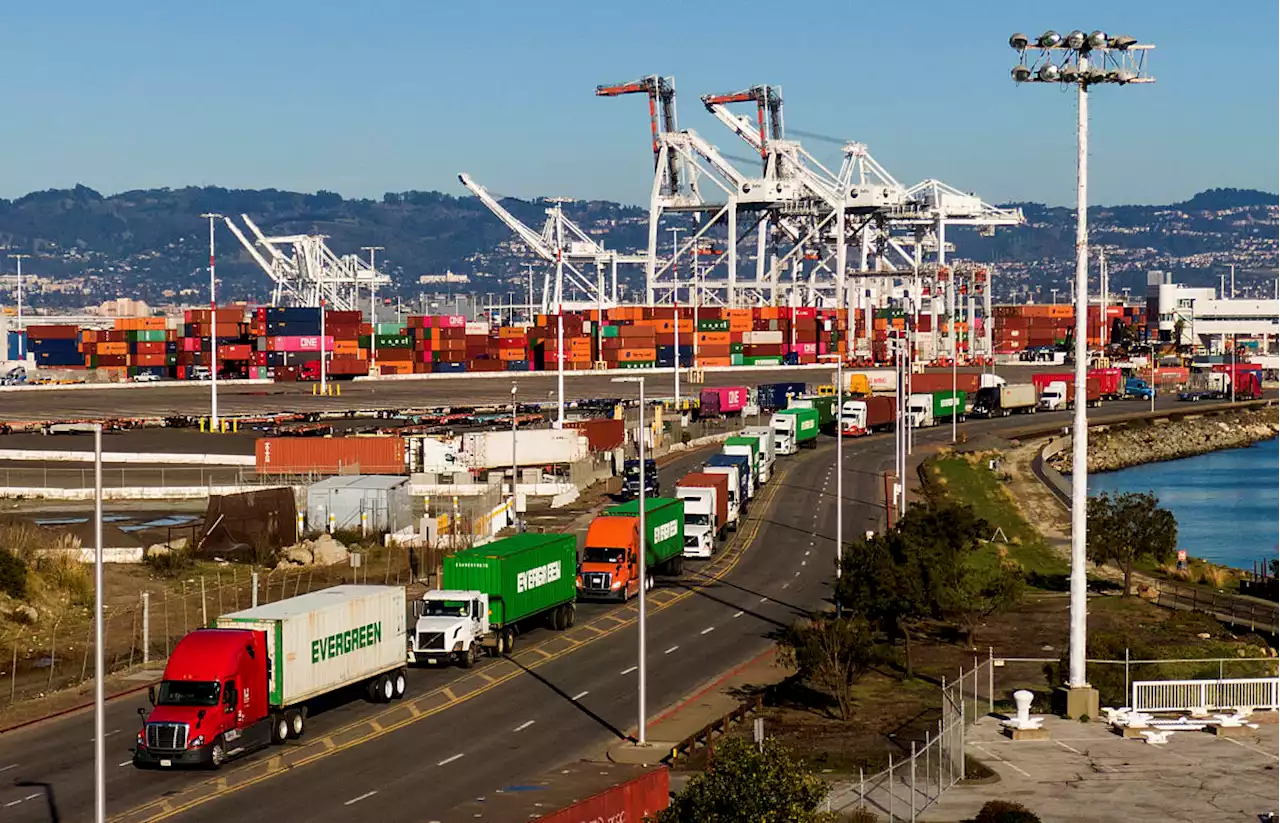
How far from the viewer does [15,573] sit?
5269 cm

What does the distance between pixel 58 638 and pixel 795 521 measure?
35.0 m

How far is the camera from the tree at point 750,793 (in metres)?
20.5

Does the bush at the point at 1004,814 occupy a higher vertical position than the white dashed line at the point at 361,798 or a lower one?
higher

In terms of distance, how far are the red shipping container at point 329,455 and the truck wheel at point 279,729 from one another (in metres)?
51.8

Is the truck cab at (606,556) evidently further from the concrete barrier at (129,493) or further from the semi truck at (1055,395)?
the semi truck at (1055,395)

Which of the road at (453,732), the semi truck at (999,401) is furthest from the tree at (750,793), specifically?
the semi truck at (999,401)

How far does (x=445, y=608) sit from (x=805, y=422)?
228ft

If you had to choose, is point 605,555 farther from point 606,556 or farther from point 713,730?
point 713,730

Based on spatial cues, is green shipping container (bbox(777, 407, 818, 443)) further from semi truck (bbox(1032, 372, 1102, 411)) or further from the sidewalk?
the sidewalk

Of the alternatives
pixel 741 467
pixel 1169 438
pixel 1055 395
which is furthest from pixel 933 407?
pixel 741 467

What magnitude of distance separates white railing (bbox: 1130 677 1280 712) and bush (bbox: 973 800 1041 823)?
8.69m

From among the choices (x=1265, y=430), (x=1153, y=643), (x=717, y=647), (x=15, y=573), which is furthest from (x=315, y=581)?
(x=1265, y=430)

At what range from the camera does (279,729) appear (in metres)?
34.4

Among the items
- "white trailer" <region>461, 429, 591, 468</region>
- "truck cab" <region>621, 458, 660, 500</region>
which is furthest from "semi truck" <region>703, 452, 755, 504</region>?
"white trailer" <region>461, 429, 591, 468</region>
